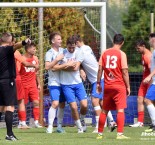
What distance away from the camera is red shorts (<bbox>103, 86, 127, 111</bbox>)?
47.7 feet

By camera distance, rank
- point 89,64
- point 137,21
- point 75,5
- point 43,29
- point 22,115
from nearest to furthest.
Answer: point 89,64 → point 22,115 → point 75,5 → point 43,29 → point 137,21

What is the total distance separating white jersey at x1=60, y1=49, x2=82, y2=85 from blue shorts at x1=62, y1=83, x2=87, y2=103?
0.08 metres

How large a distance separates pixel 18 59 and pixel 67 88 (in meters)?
1.92

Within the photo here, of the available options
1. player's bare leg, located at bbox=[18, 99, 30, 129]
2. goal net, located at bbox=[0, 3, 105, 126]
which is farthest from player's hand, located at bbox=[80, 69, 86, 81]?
player's bare leg, located at bbox=[18, 99, 30, 129]

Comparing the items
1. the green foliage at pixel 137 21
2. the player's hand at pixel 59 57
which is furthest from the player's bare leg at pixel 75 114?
the green foliage at pixel 137 21

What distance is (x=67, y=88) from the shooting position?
16625 mm

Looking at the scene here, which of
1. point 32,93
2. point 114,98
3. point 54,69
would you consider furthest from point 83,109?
point 114,98

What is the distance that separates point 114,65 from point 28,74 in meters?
4.68

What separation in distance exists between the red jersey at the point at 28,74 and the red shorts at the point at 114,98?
175 inches

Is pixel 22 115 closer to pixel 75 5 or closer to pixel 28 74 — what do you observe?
pixel 28 74

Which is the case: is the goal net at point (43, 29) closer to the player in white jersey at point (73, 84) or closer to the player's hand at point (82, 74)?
the player's hand at point (82, 74)

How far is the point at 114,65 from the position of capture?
14578mm

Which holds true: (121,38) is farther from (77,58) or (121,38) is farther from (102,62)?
(77,58)

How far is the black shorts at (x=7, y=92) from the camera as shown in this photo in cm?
1442
